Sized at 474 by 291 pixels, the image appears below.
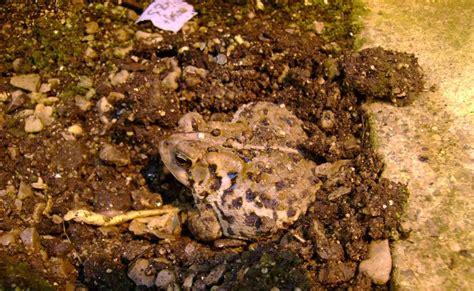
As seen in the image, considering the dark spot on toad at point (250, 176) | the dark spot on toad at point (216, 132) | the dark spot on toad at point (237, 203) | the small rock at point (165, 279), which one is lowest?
the small rock at point (165, 279)

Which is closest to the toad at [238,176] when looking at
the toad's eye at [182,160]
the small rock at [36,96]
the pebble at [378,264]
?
the toad's eye at [182,160]

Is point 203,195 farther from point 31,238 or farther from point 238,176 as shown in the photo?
point 31,238

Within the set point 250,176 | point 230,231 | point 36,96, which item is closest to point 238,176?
point 250,176

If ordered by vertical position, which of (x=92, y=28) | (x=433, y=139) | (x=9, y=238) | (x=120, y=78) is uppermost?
(x=433, y=139)

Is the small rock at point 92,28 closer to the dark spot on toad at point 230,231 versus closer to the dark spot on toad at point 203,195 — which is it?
the dark spot on toad at point 203,195

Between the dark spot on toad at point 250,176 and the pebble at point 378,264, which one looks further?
the dark spot on toad at point 250,176

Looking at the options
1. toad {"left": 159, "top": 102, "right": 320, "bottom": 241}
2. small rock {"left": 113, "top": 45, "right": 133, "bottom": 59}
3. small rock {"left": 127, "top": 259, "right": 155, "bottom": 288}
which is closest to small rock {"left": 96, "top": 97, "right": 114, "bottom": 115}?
small rock {"left": 113, "top": 45, "right": 133, "bottom": 59}
